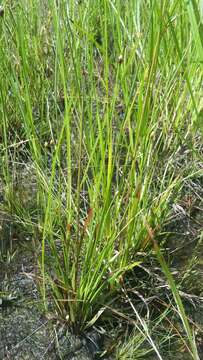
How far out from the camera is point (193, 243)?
1.22 meters

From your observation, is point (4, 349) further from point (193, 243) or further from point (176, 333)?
point (193, 243)

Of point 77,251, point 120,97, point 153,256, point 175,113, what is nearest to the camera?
point 77,251

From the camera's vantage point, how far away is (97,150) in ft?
3.54

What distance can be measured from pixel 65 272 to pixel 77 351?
168mm

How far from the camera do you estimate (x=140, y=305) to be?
105 centimetres

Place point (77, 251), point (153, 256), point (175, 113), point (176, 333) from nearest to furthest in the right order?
point (77, 251)
point (176, 333)
point (153, 256)
point (175, 113)

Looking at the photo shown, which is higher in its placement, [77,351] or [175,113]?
[175,113]

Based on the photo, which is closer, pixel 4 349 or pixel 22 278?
pixel 4 349

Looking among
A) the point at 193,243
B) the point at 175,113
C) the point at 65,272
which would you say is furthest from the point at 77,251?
the point at 175,113

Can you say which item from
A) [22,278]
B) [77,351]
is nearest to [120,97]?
[22,278]

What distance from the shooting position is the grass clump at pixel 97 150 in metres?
0.83

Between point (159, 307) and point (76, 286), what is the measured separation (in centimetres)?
22

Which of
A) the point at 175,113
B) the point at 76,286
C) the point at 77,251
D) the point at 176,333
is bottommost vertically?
the point at 176,333

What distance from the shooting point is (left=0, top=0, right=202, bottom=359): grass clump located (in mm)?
832
